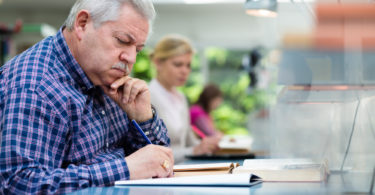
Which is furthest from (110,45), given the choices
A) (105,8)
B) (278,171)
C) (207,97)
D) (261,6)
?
(207,97)

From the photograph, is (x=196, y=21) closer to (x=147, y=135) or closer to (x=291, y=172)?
(x=147, y=135)

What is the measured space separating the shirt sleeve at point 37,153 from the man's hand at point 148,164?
0.09ft

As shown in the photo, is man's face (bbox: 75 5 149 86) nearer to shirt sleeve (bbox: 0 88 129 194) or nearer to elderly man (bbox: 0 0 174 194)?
elderly man (bbox: 0 0 174 194)

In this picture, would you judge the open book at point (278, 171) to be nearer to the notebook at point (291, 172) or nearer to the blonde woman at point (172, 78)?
the notebook at point (291, 172)

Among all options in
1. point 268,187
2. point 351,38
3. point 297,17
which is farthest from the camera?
point 297,17

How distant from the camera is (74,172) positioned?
975 millimetres

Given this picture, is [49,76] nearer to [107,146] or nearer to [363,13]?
[107,146]

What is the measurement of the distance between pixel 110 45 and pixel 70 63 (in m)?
0.11

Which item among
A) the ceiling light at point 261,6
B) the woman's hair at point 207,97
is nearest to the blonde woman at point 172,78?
the ceiling light at point 261,6

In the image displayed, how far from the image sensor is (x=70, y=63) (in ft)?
3.90

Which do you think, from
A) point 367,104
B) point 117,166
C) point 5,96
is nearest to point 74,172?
point 117,166

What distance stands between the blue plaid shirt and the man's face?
1.4 inches

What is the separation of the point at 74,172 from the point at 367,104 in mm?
646

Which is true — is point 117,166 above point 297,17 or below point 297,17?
below
